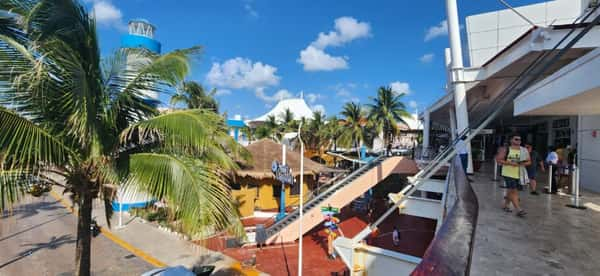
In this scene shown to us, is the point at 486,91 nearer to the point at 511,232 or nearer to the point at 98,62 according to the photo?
the point at 511,232

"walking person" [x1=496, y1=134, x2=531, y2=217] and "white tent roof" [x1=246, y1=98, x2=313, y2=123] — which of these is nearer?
"walking person" [x1=496, y1=134, x2=531, y2=217]

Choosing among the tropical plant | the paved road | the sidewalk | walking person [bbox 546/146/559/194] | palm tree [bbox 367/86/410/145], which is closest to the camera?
walking person [bbox 546/146/559/194]

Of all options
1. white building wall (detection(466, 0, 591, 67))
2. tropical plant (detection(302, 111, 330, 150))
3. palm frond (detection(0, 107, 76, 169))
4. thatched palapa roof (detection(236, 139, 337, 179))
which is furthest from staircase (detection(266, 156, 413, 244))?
tropical plant (detection(302, 111, 330, 150))

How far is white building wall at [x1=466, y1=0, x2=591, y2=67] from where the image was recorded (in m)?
17.5

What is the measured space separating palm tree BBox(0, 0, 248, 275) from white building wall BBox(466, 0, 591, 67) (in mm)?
20412

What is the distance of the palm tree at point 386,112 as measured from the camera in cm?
2733

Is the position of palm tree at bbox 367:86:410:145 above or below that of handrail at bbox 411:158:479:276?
above

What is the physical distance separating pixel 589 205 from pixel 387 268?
5261 mm

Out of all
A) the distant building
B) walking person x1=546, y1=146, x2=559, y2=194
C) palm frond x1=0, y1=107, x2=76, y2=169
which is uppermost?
the distant building

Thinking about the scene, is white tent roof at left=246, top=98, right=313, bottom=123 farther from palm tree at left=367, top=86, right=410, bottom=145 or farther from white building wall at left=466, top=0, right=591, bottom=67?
white building wall at left=466, top=0, right=591, bottom=67

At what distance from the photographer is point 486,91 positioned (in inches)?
665

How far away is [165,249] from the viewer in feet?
38.4

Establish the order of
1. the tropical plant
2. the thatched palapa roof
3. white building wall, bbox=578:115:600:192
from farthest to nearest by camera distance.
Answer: the tropical plant → the thatched palapa roof → white building wall, bbox=578:115:600:192

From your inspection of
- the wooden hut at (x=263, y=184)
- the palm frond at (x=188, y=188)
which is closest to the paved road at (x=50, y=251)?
the palm frond at (x=188, y=188)
